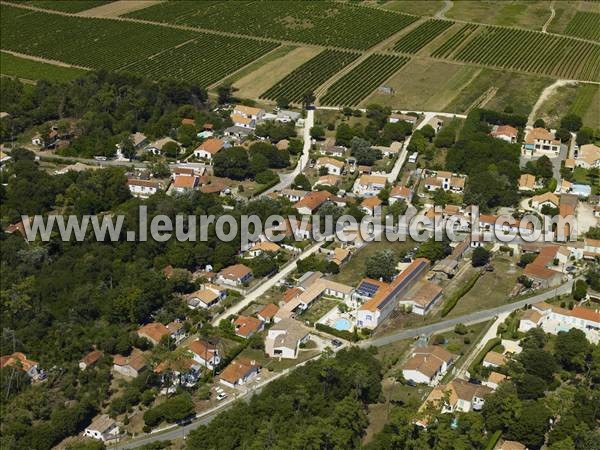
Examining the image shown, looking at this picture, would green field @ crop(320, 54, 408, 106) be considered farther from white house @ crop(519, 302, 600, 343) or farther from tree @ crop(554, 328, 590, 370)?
tree @ crop(554, 328, 590, 370)

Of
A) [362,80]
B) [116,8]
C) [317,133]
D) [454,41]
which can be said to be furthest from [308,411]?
[116,8]

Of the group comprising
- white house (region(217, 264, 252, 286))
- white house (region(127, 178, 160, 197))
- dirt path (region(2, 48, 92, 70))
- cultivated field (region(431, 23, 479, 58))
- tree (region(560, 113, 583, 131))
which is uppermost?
cultivated field (region(431, 23, 479, 58))

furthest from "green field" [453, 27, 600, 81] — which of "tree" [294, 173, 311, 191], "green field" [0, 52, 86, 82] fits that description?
"green field" [0, 52, 86, 82]

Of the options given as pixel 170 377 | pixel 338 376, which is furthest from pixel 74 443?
pixel 338 376

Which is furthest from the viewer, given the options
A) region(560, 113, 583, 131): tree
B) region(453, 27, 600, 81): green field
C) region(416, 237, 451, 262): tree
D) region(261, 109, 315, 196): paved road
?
region(453, 27, 600, 81): green field

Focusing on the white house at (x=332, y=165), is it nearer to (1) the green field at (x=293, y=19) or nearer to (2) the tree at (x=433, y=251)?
(2) the tree at (x=433, y=251)

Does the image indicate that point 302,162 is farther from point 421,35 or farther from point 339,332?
point 421,35

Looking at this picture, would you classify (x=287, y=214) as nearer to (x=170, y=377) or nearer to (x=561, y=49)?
(x=170, y=377)
